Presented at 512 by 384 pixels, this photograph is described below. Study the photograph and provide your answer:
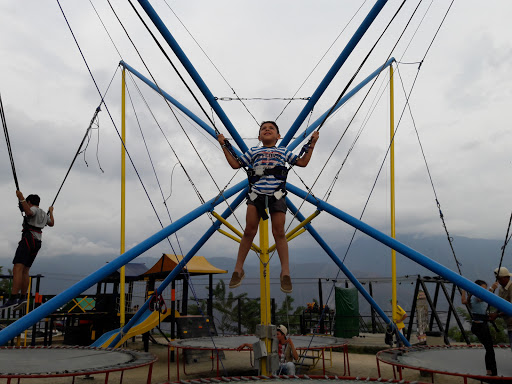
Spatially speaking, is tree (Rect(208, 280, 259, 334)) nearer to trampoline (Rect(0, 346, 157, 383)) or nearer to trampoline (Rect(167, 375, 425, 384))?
trampoline (Rect(0, 346, 157, 383))

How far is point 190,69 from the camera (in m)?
3.97

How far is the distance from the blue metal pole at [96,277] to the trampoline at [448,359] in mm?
2619

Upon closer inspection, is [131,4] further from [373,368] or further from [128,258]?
[373,368]

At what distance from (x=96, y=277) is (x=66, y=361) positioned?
82.2 inches

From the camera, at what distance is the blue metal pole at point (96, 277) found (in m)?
3.39

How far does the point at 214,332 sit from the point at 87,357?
15.0 ft

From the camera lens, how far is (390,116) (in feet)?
23.7

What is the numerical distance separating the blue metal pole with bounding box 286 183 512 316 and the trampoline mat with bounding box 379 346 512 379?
0.85 metres

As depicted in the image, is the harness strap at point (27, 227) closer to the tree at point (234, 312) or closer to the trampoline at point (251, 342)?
the trampoline at point (251, 342)

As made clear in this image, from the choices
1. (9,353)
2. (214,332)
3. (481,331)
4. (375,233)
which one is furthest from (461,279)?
(214,332)

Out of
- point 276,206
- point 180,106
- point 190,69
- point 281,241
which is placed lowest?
point 281,241

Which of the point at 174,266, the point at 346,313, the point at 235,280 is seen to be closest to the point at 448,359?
the point at 235,280

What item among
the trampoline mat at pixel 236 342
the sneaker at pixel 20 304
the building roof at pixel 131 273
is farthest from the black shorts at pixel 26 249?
the building roof at pixel 131 273

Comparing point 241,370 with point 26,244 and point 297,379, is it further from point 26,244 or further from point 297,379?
point 26,244
